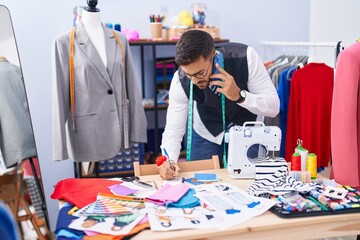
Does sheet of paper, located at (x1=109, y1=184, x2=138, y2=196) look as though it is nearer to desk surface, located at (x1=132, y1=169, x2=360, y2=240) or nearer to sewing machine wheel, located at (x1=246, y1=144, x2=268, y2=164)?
desk surface, located at (x1=132, y1=169, x2=360, y2=240)

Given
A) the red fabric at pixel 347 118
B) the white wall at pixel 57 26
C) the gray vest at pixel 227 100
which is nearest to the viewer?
the red fabric at pixel 347 118

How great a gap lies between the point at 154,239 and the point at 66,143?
1.47m

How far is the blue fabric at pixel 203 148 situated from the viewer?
2.51 meters

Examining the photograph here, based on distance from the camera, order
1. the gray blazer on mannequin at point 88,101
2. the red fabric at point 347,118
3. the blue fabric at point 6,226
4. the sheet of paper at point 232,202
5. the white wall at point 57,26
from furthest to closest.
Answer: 1. the white wall at point 57,26
2. the gray blazer on mannequin at point 88,101
3. the red fabric at point 347,118
4. the sheet of paper at point 232,202
5. the blue fabric at point 6,226

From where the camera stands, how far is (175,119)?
7.66 ft

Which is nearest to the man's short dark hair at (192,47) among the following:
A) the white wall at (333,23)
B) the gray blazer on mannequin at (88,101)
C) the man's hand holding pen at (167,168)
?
the man's hand holding pen at (167,168)

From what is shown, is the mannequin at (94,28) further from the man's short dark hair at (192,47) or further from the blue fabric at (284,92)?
the blue fabric at (284,92)

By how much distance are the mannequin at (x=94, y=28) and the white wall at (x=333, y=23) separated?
7.05 ft

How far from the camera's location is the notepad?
2.05 meters

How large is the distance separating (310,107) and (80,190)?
2.01 m

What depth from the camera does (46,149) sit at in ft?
12.3

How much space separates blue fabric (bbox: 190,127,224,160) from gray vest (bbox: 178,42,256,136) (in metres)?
0.09

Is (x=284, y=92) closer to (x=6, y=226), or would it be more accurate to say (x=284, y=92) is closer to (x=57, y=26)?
(x=57, y=26)

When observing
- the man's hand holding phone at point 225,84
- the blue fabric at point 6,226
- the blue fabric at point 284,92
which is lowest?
the blue fabric at point 284,92
